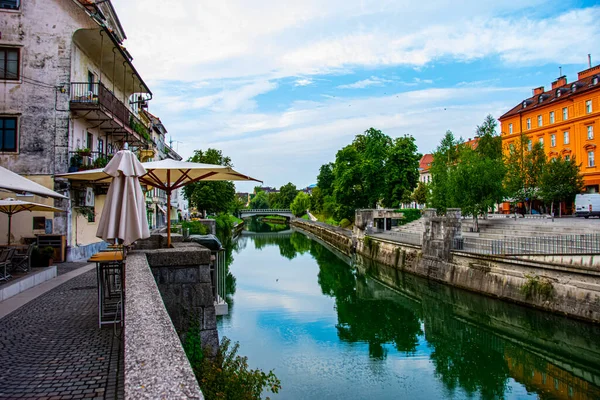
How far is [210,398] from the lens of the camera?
561 cm

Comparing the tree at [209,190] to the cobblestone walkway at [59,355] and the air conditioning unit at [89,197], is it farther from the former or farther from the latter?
the cobblestone walkway at [59,355]

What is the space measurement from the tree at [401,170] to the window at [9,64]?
107 feet

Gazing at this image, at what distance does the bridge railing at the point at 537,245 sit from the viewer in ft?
48.8

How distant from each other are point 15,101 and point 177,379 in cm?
1849

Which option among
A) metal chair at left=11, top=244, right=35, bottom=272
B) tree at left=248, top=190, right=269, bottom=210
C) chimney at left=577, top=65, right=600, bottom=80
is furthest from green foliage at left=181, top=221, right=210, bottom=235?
tree at left=248, top=190, right=269, bottom=210

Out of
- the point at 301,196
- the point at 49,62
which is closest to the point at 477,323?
the point at 49,62

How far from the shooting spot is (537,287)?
15586 millimetres

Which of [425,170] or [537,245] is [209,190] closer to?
[537,245]

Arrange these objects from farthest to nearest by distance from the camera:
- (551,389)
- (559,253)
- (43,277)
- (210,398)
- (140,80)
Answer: (140,80)
(559,253)
(43,277)
(551,389)
(210,398)

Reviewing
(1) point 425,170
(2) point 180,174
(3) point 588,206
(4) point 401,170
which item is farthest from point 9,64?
(1) point 425,170

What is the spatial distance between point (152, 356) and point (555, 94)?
51353 mm

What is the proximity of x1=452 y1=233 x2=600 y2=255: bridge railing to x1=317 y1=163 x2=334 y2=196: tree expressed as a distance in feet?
124

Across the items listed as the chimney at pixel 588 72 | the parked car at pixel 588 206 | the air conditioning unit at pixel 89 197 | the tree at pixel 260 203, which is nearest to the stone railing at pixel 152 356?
the air conditioning unit at pixel 89 197

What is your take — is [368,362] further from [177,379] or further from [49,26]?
[49,26]
